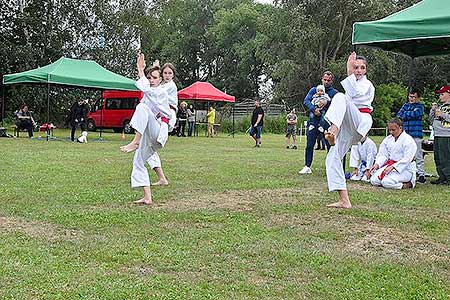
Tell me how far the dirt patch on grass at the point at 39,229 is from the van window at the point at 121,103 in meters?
25.2

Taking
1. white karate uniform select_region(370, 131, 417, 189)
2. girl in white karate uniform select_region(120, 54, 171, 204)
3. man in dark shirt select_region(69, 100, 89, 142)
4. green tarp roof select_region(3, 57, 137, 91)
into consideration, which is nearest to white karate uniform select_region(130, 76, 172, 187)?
girl in white karate uniform select_region(120, 54, 171, 204)

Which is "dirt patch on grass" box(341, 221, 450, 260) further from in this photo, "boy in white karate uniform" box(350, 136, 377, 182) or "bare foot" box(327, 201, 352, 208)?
"boy in white karate uniform" box(350, 136, 377, 182)

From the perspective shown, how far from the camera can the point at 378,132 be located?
35.6m

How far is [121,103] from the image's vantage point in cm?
3102

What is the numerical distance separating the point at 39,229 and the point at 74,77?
15693 millimetres

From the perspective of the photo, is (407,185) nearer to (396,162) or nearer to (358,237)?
(396,162)

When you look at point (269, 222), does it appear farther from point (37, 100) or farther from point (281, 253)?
point (37, 100)

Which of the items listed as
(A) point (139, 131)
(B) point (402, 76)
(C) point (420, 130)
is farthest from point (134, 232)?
(B) point (402, 76)

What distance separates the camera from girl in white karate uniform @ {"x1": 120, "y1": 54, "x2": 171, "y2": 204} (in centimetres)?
658

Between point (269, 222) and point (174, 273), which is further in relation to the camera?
point (269, 222)

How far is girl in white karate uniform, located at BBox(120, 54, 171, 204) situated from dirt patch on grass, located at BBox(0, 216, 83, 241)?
1446 mm

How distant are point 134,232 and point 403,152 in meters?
5.24

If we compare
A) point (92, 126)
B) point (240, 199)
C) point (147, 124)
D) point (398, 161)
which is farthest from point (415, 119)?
point (92, 126)

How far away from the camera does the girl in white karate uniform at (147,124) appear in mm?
6582
